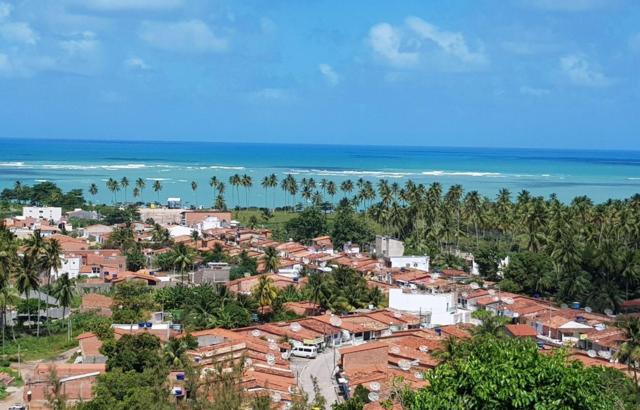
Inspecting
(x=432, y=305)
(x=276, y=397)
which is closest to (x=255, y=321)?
(x=432, y=305)

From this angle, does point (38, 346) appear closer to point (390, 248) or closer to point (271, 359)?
point (271, 359)

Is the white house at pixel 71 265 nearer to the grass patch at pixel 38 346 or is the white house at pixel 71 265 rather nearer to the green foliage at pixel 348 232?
the grass patch at pixel 38 346

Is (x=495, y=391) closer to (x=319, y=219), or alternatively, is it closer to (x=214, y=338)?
(x=214, y=338)

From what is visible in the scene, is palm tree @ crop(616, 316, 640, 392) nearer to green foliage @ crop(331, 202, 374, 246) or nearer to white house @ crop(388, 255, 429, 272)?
white house @ crop(388, 255, 429, 272)

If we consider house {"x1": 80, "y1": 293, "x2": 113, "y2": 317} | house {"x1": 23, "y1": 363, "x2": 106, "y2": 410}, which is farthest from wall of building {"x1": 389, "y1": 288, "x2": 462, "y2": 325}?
house {"x1": 23, "y1": 363, "x2": 106, "y2": 410}

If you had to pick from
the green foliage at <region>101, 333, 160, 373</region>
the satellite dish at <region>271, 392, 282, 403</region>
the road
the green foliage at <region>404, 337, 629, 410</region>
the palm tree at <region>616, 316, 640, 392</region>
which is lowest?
the road
